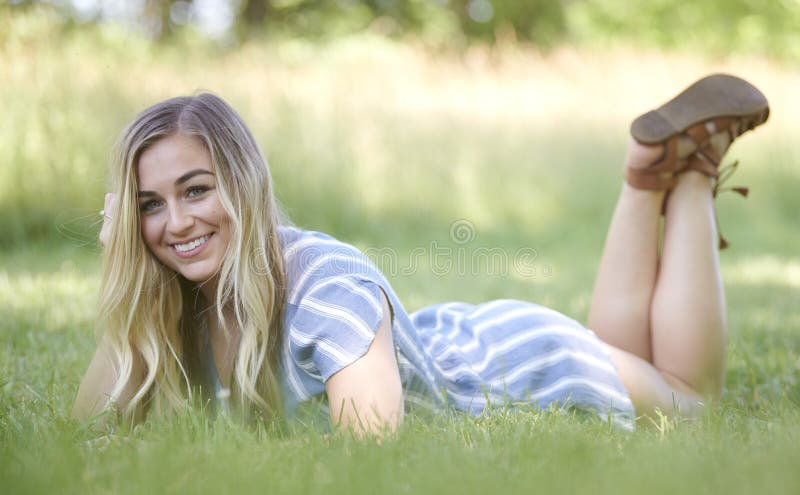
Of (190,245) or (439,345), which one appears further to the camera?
(439,345)

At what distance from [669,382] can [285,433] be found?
111cm

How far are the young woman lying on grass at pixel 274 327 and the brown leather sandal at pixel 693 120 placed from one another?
0.30 metres

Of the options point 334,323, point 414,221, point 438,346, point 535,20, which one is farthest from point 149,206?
point 535,20

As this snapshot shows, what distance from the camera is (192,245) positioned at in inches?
75.0

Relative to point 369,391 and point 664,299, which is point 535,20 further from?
point 369,391

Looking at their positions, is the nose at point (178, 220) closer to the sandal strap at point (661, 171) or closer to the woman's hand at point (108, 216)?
the woman's hand at point (108, 216)

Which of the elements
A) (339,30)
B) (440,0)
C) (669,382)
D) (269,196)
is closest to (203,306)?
(269,196)

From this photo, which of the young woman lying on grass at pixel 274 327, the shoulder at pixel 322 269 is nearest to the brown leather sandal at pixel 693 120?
the young woman lying on grass at pixel 274 327

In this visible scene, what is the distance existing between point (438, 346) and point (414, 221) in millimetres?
3727

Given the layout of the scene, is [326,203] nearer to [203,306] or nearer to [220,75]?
[220,75]

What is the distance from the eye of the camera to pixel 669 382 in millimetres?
2369

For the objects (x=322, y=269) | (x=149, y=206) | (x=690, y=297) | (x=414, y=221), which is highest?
(x=149, y=206)

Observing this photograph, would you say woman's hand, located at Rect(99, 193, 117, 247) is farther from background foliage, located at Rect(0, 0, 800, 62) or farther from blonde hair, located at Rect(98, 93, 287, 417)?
background foliage, located at Rect(0, 0, 800, 62)

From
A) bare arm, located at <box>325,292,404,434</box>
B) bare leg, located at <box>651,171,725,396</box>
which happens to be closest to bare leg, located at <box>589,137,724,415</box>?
bare leg, located at <box>651,171,725,396</box>
